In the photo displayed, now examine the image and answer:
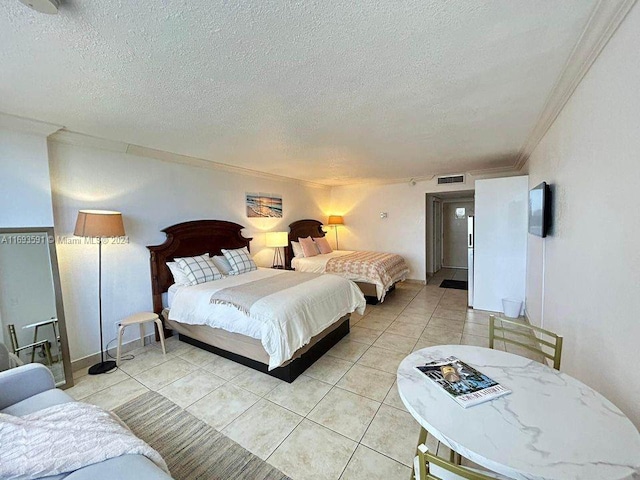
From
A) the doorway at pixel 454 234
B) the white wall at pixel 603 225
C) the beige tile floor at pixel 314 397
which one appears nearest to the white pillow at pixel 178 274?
the beige tile floor at pixel 314 397

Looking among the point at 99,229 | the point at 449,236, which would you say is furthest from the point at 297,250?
the point at 449,236

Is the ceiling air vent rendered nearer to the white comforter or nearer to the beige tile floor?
the beige tile floor

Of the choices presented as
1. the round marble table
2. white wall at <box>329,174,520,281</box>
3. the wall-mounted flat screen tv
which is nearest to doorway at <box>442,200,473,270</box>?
white wall at <box>329,174,520,281</box>

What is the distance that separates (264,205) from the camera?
16.6 ft

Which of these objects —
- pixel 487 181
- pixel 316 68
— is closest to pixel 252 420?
pixel 316 68

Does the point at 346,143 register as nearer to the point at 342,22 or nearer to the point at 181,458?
the point at 342,22

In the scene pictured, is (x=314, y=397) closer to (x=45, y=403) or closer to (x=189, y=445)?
(x=189, y=445)

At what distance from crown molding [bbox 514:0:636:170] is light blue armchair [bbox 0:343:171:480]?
2.79 meters

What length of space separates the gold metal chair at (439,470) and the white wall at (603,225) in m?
0.98

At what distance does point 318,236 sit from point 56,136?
4.82m

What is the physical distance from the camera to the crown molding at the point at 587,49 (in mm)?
1230

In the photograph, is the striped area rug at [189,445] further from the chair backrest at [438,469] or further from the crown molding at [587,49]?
the crown molding at [587,49]

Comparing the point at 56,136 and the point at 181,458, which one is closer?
the point at 181,458

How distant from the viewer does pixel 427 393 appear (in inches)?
45.3
